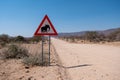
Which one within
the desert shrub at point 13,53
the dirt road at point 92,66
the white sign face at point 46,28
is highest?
the white sign face at point 46,28

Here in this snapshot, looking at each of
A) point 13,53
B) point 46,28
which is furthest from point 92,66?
point 13,53

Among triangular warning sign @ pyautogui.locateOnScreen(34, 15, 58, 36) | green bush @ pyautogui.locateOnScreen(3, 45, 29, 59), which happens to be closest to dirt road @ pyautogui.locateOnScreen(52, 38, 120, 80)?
triangular warning sign @ pyautogui.locateOnScreen(34, 15, 58, 36)

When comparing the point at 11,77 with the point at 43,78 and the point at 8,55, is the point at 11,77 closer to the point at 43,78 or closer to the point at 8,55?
the point at 43,78

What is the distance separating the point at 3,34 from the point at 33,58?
3936 cm

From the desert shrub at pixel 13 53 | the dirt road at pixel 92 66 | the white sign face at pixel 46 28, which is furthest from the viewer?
the desert shrub at pixel 13 53

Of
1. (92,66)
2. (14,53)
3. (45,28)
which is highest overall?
(45,28)

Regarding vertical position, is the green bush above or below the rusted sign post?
below

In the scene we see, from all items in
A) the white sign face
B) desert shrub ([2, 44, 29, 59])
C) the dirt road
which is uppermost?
the white sign face

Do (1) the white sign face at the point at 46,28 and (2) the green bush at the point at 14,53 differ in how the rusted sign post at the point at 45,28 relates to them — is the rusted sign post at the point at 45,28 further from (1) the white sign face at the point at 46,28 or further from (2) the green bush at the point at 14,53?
(2) the green bush at the point at 14,53

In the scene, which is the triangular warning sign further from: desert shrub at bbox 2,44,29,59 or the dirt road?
desert shrub at bbox 2,44,29,59

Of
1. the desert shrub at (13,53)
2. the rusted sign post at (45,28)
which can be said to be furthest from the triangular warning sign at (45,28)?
the desert shrub at (13,53)

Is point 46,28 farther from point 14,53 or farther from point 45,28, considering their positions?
point 14,53

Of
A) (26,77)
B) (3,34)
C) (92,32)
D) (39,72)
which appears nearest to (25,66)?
(39,72)

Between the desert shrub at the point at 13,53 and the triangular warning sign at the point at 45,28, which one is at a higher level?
the triangular warning sign at the point at 45,28
